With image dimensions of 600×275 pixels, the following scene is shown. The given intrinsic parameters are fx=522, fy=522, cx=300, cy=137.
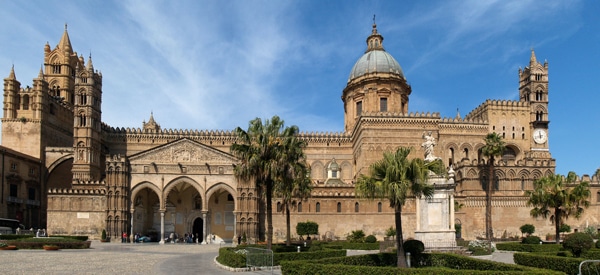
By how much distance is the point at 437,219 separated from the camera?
2822 cm

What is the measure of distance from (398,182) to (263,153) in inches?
364

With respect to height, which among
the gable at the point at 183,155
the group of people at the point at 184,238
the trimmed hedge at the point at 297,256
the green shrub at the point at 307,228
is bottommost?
the group of people at the point at 184,238

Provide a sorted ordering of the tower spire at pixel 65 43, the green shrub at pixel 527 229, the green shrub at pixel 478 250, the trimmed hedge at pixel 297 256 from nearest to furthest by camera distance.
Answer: the trimmed hedge at pixel 297 256 → the green shrub at pixel 478 250 → the green shrub at pixel 527 229 → the tower spire at pixel 65 43

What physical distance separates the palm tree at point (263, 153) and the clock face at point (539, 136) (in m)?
51.5

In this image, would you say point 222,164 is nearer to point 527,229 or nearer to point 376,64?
point 376,64

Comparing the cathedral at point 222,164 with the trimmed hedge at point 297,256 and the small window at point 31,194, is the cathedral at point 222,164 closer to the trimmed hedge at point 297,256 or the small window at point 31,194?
the small window at point 31,194

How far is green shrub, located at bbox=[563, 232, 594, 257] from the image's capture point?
78.5 ft

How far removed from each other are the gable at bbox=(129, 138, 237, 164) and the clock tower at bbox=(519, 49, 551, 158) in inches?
1654

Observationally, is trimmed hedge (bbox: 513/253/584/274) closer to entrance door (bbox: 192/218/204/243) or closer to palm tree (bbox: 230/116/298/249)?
palm tree (bbox: 230/116/298/249)

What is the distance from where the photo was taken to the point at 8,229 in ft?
155

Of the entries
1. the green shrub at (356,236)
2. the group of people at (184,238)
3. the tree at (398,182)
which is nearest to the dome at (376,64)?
the green shrub at (356,236)

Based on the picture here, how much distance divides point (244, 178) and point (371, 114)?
34.3 metres

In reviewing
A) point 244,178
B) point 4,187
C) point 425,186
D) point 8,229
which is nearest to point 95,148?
point 4,187

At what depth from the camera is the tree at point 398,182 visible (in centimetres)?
2167
